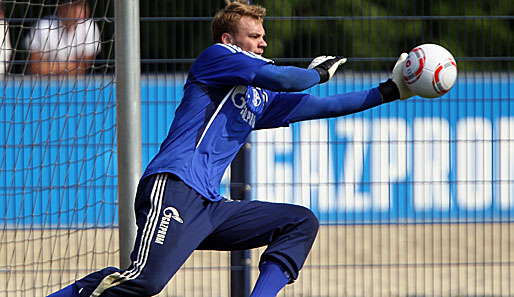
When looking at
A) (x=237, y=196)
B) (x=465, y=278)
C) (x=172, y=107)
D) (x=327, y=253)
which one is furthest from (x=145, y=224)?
(x=465, y=278)

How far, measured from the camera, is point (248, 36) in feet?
16.3

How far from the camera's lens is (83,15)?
710 cm

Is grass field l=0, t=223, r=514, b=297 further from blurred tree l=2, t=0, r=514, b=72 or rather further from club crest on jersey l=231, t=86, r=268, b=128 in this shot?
club crest on jersey l=231, t=86, r=268, b=128

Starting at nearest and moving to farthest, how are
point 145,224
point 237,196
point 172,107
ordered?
point 145,224, point 237,196, point 172,107

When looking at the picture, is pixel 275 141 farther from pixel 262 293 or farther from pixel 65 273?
pixel 262 293

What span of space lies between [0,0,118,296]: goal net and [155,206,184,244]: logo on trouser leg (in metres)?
2.40

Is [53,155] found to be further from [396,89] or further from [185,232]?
[396,89]

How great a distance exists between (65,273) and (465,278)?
3.32 meters

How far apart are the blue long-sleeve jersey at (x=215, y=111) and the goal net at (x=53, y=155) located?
2.19 m

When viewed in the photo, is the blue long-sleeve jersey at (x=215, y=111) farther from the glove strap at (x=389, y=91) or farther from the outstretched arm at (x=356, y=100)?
the glove strap at (x=389, y=91)

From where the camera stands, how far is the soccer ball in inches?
195

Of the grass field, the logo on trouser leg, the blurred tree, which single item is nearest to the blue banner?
the grass field

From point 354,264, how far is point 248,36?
112 inches

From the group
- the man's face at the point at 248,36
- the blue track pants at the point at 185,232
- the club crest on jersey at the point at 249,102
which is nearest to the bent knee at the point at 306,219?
the blue track pants at the point at 185,232
